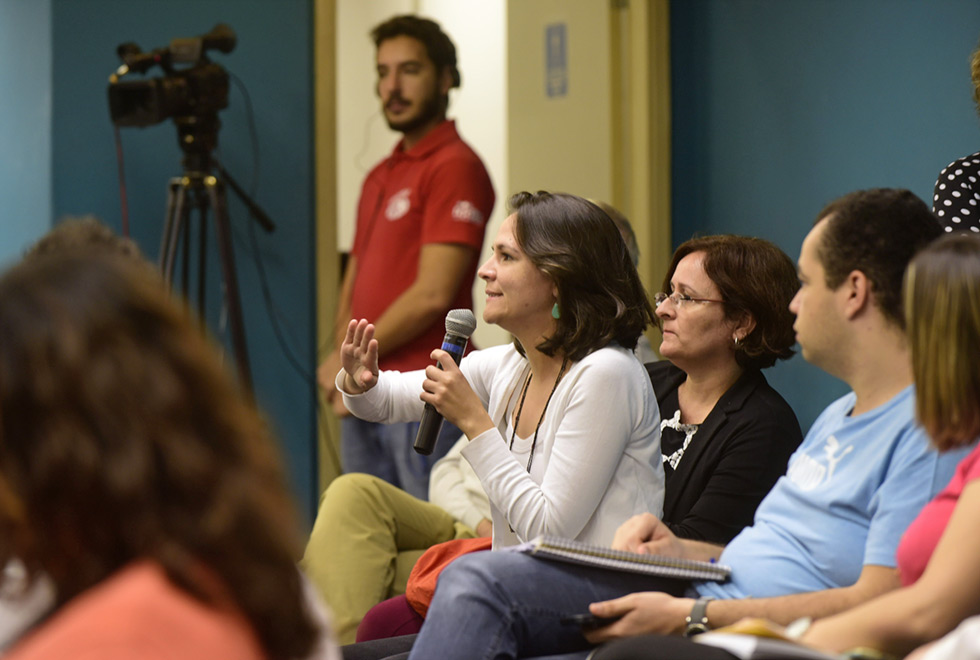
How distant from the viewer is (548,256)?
199 cm

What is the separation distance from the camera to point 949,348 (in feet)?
4.25

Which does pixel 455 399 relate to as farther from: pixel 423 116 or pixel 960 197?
pixel 423 116

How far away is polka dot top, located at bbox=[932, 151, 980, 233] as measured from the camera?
2.01 m

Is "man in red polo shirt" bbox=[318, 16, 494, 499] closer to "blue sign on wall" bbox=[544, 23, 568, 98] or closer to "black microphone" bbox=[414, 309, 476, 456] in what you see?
"blue sign on wall" bbox=[544, 23, 568, 98]

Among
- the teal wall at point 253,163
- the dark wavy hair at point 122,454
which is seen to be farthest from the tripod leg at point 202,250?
the dark wavy hair at point 122,454

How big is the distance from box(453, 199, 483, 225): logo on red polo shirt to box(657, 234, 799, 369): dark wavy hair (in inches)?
47.5

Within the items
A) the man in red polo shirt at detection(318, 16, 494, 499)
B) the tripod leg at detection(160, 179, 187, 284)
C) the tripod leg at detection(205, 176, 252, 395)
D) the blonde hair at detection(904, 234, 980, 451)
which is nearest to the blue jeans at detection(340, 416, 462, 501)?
the man in red polo shirt at detection(318, 16, 494, 499)

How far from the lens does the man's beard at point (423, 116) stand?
11.4ft

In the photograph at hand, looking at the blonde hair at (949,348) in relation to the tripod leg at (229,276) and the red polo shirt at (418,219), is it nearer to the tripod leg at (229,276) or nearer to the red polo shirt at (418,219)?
the red polo shirt at (418,219)

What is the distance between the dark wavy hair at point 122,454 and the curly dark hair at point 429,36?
9.13 feet

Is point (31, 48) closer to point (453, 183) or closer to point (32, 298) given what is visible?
point (453, 183)

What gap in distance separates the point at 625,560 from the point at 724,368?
0.66m

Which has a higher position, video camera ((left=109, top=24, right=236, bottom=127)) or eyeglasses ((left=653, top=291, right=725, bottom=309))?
video camera ((left=109, top=24, right=236, bottom=127))

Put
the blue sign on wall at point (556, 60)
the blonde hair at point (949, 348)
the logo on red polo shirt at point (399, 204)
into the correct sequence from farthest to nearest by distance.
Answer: the blue sign on wall at point (556, 60), the logo on red polo shirt at point (399, 204), the blonde hair at point (949, 348)
